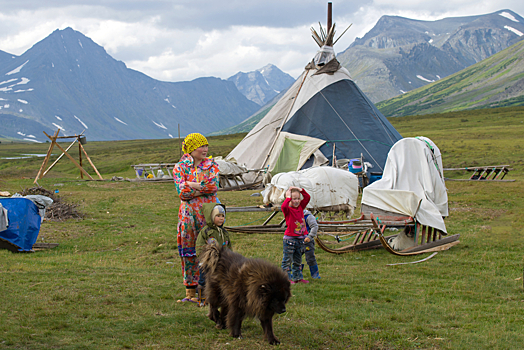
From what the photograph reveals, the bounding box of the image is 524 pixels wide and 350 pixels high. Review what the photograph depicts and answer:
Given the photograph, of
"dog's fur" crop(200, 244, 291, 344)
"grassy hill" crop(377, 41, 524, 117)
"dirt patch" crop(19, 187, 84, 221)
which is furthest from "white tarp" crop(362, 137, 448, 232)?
"grassy hill" crop(377, 41, 524, 117)

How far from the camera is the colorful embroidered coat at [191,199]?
545 centimetres

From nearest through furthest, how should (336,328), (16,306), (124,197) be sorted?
(336,328) < (16,306) < (124,197)

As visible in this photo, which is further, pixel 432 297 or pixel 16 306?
pixel 432 297

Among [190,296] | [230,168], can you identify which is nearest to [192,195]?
[190,296]

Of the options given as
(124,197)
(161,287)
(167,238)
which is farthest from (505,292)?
(124,197)

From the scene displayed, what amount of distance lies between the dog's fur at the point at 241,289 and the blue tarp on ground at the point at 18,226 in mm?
5835

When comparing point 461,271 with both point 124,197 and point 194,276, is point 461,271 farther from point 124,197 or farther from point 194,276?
point 124,197

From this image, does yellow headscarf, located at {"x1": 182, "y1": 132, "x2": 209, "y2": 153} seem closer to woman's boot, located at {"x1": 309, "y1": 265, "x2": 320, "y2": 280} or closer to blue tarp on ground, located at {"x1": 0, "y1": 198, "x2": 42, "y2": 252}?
woman's boot, located at {"x1": 309, "y1": 265, "x2": 320, "y2": 280}

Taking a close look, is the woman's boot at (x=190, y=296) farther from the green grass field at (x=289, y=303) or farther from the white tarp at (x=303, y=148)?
the white tarp at (x=303, y=148)

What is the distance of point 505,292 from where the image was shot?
6.07 m

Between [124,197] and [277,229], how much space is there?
8.98 m

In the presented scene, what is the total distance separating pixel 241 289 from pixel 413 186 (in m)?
6.71

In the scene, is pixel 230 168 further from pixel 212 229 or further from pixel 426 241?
pixel 212 229

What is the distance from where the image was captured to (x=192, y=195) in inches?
213
